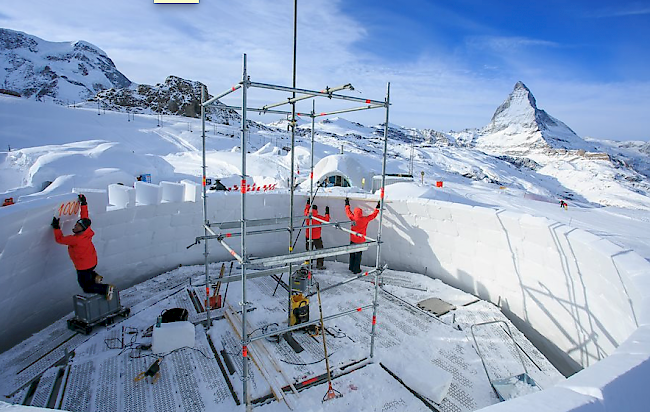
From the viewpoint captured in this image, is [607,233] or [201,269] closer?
[201,269]

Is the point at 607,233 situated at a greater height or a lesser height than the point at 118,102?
lesser

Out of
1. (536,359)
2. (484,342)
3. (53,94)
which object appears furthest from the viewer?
(53,94)

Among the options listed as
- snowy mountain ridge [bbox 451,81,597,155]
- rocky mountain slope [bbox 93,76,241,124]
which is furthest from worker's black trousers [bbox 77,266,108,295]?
snowy mountain ridge [bbox 451,81,597,155]

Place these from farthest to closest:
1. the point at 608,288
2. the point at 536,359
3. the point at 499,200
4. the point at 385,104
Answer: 1. the point at 499,200
2. the point at 536,359
3. the point at 385,104
4. the point at 608,288

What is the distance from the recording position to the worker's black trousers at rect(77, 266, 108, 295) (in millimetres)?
4574

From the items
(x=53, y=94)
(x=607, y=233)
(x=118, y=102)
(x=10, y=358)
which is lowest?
(x=10, y=358)

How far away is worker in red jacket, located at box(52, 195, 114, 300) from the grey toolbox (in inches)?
4.5

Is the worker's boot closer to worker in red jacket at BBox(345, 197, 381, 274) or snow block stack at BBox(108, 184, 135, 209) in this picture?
snow block stack at BBox(108, 184, 135, 209)

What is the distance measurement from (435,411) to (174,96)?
66.7 metres

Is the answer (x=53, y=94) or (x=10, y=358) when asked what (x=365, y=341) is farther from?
(x=53, y=94)

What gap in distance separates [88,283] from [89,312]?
430 millimetres

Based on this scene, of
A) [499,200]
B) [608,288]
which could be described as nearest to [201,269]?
[608,288]

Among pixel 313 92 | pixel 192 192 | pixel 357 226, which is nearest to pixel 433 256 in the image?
pixel 357 226

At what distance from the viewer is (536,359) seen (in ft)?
14.2
